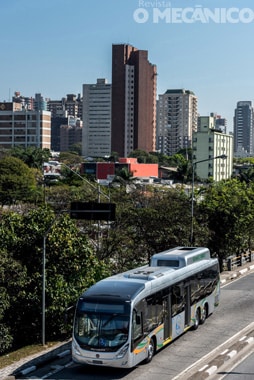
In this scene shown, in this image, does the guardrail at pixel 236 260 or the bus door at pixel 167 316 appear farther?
the guardrail at pixel 236 260

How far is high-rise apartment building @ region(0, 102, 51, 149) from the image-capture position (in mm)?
187125

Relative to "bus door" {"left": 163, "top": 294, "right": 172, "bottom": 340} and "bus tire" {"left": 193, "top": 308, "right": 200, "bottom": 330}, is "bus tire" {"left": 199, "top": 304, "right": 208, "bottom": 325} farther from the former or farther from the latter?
"bus door" {"left": 163, "top": 294, "right": 172, "bottom": 340}

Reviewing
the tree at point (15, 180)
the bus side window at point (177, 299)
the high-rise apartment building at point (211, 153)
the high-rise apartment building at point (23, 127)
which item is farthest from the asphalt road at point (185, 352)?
the high-rise apartment building at point (23, 127)

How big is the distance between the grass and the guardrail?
66.9ft

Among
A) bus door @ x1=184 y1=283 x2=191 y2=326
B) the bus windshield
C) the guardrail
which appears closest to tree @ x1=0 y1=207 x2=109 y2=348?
bus door @ x1=184 y1=283 x2=191 y2=326

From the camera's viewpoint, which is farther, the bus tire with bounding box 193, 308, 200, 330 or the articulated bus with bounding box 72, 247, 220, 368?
the bus tire with bounding box 193, 308, 200, 330

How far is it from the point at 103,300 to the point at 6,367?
374 centimetres

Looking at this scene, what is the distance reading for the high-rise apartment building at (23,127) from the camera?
18712 centimetres

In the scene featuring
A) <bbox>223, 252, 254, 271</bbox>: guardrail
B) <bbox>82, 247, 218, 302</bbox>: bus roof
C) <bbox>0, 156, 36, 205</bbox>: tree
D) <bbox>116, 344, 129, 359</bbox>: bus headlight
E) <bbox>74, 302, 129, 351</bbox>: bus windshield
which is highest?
<bbox>0, 156, 36, 205</bbox>: tree

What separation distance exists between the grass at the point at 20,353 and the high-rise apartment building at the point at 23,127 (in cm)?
16583

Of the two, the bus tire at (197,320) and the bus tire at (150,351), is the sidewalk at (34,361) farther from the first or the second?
the bus tire at (197,320)

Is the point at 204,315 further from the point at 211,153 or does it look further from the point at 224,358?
the point at 211,153

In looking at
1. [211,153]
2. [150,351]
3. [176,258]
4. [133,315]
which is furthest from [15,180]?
[133,315]

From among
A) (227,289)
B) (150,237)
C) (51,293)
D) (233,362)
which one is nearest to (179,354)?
(233,362)
